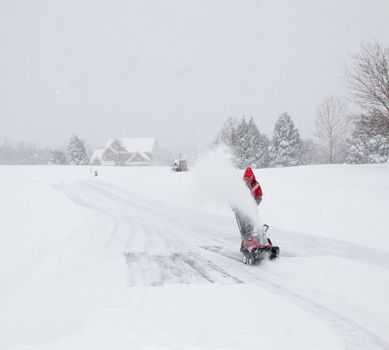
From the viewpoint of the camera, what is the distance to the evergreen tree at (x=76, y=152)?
3191 inches

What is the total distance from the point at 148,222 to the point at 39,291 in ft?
27.4

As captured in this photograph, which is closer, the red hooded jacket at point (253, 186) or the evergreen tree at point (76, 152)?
the red hooded jacket at point (253, 186)

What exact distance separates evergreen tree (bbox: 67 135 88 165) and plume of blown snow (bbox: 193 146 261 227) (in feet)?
246

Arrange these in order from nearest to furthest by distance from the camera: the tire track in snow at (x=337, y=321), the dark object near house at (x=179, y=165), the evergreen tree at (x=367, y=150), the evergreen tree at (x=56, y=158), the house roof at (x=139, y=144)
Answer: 1. the tire track in snow at (x=337, y=321)
2. the dark object near house at (x=179, y=165)
3. the evergreen tree at (x=367, y=150)
4. the evergreen tree at (x=56, y=158)
5. the house roof at (x=139, y=144)

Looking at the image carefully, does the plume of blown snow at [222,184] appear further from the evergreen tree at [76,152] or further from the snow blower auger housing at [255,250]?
the evergreen tree at [76,152]

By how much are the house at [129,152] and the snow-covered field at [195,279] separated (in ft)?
242

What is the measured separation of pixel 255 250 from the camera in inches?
324

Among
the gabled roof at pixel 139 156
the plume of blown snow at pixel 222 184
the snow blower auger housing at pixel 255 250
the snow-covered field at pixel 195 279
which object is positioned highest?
the gabled roof at pixel 139 156

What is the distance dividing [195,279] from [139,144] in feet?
294

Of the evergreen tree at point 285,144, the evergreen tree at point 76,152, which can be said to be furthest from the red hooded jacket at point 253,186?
the evergreen tree at point 76,152

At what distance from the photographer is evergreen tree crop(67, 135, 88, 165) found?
81062 mm

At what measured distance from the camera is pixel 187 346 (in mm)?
4477

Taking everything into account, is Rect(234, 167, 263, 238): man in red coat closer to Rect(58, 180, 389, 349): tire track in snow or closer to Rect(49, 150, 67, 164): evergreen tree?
Rect(58, 180, 389, 349): tire track in snow

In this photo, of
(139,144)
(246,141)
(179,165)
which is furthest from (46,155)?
(179,165)
